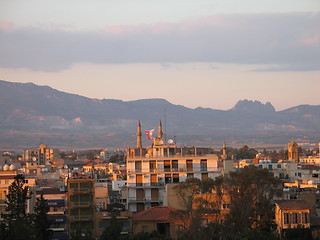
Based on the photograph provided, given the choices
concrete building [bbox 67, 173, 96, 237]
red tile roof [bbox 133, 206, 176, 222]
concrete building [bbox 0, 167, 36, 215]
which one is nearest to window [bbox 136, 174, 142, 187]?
concrete building [bbox 0, 167, 36, 215]

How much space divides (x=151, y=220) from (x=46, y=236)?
8.50 metres

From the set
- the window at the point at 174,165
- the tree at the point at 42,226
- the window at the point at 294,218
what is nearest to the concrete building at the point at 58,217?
the tree at the point at 42,226

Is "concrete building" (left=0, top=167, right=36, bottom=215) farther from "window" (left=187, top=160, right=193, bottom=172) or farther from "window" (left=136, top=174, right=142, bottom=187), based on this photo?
"window" (left=187, top=160, right=193, bottom=172)

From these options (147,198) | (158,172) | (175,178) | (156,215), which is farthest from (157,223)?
(158,172)

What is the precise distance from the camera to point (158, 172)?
73.4 meters

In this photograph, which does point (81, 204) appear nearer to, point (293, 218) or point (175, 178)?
point (293, 218)

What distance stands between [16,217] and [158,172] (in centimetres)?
1716

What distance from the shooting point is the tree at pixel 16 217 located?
172 feet

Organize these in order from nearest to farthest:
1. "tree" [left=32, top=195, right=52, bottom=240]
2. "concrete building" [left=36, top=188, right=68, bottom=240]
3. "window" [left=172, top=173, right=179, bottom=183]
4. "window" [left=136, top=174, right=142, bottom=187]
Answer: "tree" [left=32, top=195, right=52, bottom=240], "concrete building" [left=36, top=188, right=68, bottom=240], "window" [left=172, top=173, right=179, bottom=183], "window" [left=136, top=174, right=142, bottom=187]

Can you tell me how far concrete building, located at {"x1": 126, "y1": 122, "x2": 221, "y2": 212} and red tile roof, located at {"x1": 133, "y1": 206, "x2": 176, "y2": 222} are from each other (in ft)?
31.0

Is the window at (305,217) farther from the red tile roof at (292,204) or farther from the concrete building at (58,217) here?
the concrete building at (58,217)

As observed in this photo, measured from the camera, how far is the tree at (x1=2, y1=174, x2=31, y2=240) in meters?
52.3

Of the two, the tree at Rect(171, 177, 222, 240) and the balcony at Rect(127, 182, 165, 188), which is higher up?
the balcony at Rect(127, 182, 165, 188)

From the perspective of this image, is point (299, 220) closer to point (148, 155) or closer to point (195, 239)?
point (195, 239)
